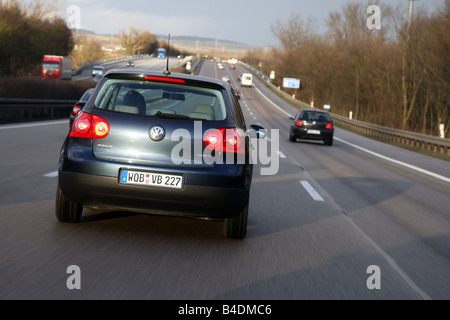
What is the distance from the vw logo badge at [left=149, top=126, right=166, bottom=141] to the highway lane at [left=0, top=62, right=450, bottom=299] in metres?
1.04

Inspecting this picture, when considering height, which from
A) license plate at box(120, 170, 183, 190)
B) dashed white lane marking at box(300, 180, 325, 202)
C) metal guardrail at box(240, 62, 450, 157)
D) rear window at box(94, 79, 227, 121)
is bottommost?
metal guardrail at box(240, 62, 450, 157)

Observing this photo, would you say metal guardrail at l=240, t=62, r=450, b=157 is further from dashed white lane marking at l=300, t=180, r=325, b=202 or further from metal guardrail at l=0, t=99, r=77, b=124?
metal guardrail at l=0, t=99, r=77, b=124

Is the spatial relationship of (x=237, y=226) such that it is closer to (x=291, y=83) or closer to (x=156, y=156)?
(x=156, y=156)

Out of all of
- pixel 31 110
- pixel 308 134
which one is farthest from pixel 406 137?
pixel 31 110

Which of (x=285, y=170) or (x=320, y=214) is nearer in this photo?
(x=320, y=214)

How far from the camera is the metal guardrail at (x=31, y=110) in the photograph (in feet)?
76.5

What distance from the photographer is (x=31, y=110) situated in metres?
26.0

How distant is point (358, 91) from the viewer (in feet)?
221

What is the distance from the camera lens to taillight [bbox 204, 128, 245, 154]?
20.2ft

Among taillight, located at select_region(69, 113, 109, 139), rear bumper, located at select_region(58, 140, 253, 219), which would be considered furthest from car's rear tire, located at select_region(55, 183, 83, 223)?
taillight, located at select_region(69, 113, 109, 139)

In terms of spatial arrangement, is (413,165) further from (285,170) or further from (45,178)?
(45,178)

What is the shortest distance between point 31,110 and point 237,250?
21575 mm

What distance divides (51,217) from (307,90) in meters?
90.8

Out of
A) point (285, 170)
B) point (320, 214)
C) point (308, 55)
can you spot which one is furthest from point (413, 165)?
point (308, 55)
